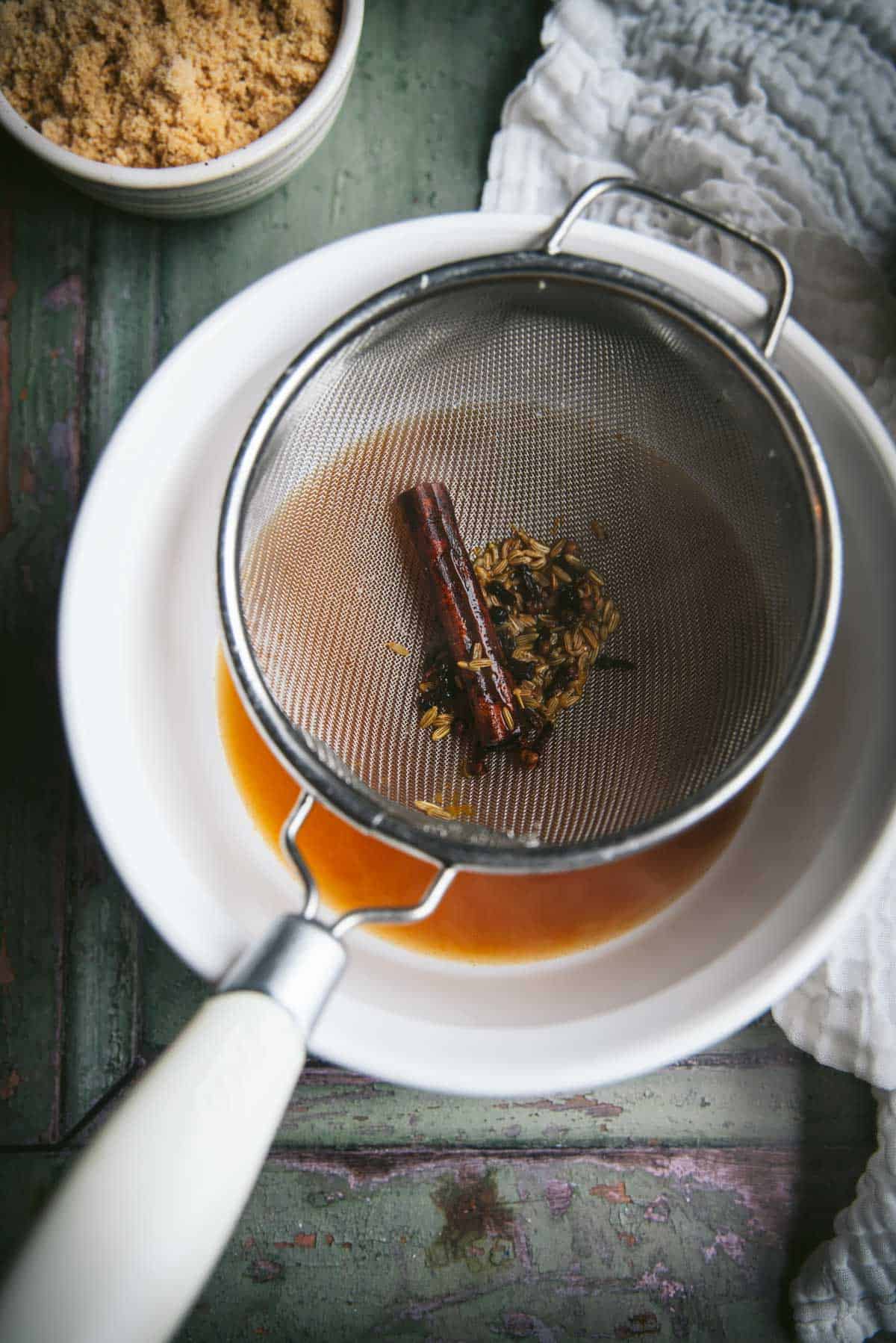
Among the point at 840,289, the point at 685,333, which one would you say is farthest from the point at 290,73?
the point at 840,289

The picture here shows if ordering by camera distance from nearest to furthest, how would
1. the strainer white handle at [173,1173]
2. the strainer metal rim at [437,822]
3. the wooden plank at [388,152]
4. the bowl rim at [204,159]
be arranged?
Answer: the strainer white handle at [173,1173] → the strainer metal rim at [437,822] → the bowl rim at [204,159] → the wooden plank at [388,152]

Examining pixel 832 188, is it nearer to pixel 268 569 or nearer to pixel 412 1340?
pixel 268 569

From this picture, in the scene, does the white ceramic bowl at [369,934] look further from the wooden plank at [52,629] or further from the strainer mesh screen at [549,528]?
the wooden plank at [52,629]

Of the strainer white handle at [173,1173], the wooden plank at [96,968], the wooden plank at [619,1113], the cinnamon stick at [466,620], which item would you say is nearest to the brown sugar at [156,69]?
the wooden plank at [96,968]

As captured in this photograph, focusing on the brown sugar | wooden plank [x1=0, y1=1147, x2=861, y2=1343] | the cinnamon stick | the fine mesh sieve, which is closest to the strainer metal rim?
the fine mesh sieve

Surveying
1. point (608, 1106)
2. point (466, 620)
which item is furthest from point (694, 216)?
point (608, 1106)

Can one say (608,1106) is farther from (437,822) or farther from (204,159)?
(204,159)
